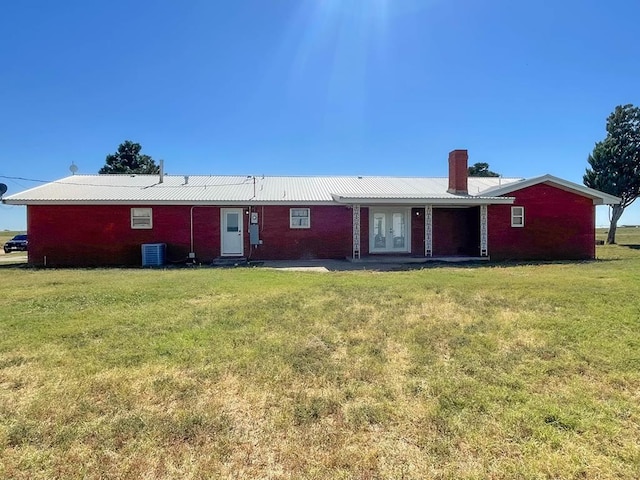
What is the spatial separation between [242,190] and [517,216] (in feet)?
37.2

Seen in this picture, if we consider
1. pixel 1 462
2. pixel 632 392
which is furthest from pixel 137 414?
pixel 632 392

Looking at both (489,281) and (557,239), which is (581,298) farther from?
(557,239)

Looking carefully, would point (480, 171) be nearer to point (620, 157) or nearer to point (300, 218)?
point (620, 157)

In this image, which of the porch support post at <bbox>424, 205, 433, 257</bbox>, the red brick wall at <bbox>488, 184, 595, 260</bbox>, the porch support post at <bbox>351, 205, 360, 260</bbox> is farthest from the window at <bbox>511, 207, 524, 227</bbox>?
the porch support post at <bbox>351, 205, 360, 260</bbox>

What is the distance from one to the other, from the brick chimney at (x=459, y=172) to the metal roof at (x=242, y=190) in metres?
0.43

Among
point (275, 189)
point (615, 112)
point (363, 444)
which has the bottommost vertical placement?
point (363, 444)

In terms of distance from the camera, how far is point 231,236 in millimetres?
16391

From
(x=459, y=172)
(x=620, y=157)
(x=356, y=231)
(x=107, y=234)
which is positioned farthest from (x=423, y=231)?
(x=620, y=157)

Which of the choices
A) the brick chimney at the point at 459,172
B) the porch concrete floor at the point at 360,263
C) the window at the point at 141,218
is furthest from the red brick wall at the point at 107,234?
the brick chimney at the point at 459,172

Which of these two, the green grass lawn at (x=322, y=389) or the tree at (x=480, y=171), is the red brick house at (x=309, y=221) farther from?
the tree at (x=480, y=171)

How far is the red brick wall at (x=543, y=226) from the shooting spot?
55.2 ft

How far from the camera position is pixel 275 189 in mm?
18297

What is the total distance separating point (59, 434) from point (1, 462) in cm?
36

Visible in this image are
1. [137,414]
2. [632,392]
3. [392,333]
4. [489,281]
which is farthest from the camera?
[489,281]
